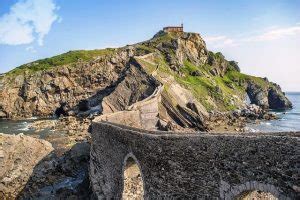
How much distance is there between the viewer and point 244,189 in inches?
601

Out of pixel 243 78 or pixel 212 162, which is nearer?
pixel 212 162

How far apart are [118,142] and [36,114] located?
8811 cm

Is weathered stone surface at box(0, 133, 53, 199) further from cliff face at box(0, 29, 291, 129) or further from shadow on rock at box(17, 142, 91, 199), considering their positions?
cliff face at box(0, 29, 291, 129)

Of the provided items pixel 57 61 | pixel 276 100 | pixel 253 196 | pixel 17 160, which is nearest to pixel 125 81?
pixel 17 160

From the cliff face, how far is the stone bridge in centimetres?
5624

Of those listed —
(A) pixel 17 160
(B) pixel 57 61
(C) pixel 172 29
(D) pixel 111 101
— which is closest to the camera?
(A) pixel 17 160

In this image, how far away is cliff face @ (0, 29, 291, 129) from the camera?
82625 millimetres

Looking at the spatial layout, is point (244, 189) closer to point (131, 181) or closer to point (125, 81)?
point (131, 181)

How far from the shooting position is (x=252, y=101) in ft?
435

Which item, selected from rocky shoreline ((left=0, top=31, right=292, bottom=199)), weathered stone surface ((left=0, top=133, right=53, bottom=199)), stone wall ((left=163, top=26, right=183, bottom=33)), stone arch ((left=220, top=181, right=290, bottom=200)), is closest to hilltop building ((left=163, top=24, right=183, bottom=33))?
stone wall ((left=163, top=26, right=183, bottom=33))

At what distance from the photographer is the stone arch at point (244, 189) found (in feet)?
46.4

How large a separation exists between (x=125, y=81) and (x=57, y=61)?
51564 millimetres

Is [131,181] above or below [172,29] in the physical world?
below

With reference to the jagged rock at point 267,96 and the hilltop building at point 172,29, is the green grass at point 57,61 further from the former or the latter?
the jagged rock at point 267,96
